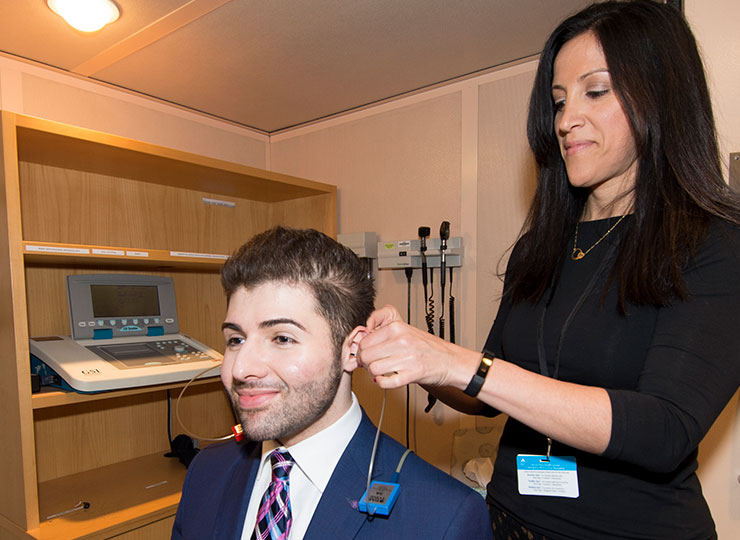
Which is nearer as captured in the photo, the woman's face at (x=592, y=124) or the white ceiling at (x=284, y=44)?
the woman's face at (x=592, y=124)

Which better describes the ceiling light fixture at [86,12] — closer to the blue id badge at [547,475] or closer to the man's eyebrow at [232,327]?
the man's eyebrow at [232,327]

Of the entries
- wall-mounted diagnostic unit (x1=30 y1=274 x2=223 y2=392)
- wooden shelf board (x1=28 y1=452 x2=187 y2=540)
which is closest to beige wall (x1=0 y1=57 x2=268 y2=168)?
wall-mounted diagnostic unit (x1=30 y1=274 x2=223 y2=392)

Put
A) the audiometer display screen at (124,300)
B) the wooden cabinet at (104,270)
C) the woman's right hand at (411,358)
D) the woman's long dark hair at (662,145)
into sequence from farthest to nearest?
the audiometer display screen at (124,300)
the wooden cabinet at (104,270)
the woman's long dark hair at (662,145)
the woman's right hand at (411,358)

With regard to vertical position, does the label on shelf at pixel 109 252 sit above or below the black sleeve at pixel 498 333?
above

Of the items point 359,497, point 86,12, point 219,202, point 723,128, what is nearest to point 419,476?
point 359,497

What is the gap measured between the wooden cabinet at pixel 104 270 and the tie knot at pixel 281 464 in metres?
0.93

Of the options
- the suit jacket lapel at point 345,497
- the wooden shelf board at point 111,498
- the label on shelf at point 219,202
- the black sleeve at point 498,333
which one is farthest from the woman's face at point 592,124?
the label on shelf at point 219,202

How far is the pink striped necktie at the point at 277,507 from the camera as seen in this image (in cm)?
103

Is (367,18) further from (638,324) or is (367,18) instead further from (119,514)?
(119,514)

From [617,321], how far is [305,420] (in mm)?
659

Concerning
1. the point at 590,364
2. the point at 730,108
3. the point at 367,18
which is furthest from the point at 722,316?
the point at 367,18

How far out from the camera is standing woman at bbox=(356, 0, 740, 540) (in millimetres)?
816

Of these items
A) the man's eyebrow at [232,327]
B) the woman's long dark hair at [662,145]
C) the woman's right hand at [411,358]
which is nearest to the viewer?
the woman's right hand at [411,358]

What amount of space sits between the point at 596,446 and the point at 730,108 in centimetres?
99
